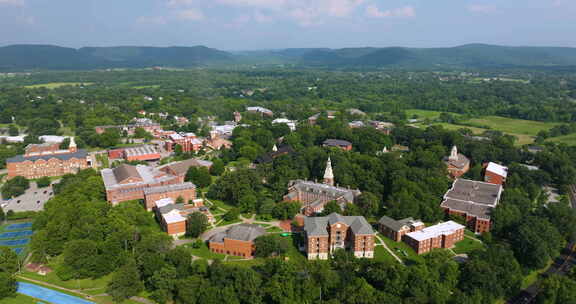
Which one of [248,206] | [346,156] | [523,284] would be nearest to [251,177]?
[248,206]

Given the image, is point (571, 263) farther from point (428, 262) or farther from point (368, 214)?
point (368, 214)

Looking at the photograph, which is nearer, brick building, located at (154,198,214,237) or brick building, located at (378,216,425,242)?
brick building, located at (378,216,425,242)

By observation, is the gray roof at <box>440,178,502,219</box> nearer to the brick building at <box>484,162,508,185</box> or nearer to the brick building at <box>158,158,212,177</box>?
the brick building at <box>484,162,508,185</box>

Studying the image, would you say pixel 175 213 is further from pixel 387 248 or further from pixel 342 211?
pixel 387 248

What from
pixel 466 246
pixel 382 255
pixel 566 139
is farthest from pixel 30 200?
pixel 566 139

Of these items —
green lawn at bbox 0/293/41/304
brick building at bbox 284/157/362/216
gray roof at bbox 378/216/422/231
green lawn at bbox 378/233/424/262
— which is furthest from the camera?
brick building at bbox 284/157/362/216

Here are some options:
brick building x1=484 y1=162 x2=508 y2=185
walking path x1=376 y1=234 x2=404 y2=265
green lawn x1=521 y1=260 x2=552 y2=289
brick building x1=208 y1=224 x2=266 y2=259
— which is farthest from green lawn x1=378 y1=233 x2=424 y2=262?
brick building x1=484 y1=162 x2=508 y2=185

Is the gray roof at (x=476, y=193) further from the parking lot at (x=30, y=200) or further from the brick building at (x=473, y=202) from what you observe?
the parking lot at (x=30, y=200)
